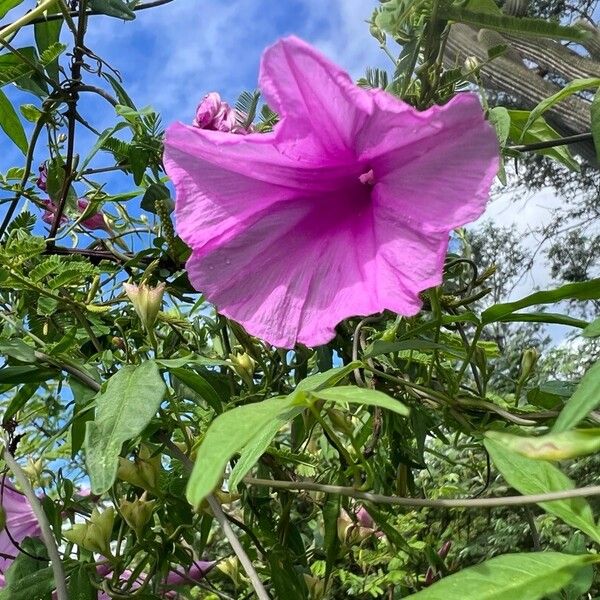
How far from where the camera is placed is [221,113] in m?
0.71

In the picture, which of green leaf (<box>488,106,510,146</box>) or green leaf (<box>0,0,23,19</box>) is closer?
green leaf (<box>488,106,510,146</box>)

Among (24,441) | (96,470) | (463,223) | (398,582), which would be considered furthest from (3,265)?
(24,441)

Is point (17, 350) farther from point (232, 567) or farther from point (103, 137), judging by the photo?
point (232, 567)

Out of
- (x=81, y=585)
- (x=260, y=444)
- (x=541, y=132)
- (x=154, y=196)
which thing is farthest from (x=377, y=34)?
(x=81, y=585)

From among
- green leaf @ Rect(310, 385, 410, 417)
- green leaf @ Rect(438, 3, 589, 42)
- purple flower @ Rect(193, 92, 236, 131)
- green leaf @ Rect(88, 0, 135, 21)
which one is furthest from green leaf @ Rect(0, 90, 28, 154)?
green leaf @ Rect(310, 385, 410, 417)

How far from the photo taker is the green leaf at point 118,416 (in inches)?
19.0

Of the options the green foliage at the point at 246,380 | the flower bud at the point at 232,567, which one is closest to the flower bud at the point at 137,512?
the green foliage at the point at 246,380

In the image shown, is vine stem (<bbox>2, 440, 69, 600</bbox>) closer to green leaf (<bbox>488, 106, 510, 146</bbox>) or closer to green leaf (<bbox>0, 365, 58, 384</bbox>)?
green leaf (<bbox>0, 365, 58, 384</bbox>)

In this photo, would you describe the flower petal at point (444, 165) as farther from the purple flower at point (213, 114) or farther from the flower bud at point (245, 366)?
the flower bud at point (245, 366)

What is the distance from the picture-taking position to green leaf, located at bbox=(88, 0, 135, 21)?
0.91 meters

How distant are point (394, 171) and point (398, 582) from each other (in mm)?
787

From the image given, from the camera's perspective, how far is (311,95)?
1.75 ft

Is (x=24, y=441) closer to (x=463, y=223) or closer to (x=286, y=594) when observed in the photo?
(x=286, y=594)

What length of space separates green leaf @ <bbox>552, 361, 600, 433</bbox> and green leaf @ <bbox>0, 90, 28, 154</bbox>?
2.39 ft
